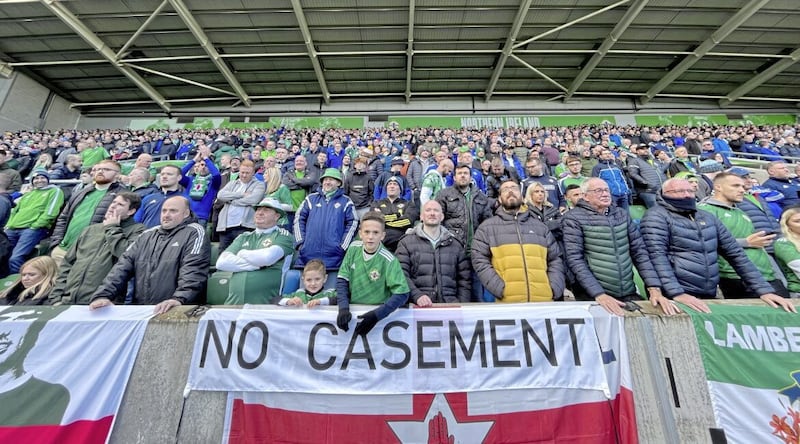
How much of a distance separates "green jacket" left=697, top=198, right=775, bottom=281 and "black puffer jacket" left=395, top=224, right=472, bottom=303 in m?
2.24

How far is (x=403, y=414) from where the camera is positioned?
6.16ft

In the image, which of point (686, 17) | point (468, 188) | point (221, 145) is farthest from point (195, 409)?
point (686, 17)

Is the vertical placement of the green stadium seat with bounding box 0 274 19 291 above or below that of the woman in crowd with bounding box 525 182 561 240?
below

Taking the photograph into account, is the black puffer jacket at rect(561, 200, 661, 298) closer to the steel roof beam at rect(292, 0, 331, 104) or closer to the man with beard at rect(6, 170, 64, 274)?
the man with beard at rect(6, 170, 64, 274)

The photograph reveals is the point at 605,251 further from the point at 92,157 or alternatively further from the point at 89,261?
the point at 92,157

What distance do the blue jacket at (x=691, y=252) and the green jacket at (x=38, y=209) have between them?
7258 millimetres

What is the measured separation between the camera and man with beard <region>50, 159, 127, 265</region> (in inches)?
143

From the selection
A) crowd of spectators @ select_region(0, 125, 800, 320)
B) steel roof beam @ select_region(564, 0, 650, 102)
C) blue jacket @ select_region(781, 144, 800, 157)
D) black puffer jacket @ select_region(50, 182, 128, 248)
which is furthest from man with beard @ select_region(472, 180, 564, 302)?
steel roof beam @ select_region(564, 0, 650, 102)

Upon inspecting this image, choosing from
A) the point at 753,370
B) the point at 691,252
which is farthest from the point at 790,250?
the point at 753,370

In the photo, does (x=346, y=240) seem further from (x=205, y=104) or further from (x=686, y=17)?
(x=205, y=104)

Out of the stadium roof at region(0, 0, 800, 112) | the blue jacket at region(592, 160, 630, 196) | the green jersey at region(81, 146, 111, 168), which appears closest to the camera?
the blue jacket at region(592, 160, 630, 196)

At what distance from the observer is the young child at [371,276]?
7.27 feet

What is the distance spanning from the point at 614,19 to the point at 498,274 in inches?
641

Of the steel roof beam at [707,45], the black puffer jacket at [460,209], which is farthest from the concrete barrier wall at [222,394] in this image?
the steel roof beam at [707,45]
